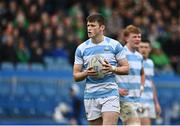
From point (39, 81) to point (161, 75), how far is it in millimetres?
4335

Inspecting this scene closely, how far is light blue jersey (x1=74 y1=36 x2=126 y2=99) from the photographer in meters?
11.0

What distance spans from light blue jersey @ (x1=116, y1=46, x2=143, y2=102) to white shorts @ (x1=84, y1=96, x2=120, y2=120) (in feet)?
4.66

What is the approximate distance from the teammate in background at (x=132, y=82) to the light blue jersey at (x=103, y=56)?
1288 millimetres

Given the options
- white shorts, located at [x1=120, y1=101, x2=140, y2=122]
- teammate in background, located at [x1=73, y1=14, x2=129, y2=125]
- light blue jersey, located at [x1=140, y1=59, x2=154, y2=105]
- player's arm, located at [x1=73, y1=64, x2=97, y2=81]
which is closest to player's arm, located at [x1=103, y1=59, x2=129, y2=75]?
teammate in background, located at [x1=73, y1=14, x2=129, y2=125]

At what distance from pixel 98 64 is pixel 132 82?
82.7 inches

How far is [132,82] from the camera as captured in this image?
12.8 m

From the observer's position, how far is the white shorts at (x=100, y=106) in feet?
35.8

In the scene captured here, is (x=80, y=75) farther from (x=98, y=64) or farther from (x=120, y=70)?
(x=120, y=70)

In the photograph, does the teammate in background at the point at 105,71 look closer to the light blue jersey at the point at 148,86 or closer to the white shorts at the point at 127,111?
the white shorts at the point at 127,111

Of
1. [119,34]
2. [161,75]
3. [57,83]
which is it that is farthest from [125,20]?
[57,83]

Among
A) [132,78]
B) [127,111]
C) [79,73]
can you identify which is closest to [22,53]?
[132,78]

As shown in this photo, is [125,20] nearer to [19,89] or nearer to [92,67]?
[19,89]

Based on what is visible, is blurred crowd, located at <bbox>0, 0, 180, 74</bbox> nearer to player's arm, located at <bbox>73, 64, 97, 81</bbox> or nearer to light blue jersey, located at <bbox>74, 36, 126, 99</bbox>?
light blue jersey, located at <bbox>74, 36, 126, 99</bbox>

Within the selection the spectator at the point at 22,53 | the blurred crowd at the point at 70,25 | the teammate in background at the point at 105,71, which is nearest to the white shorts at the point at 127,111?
the teammate in background at the point at 105,71
